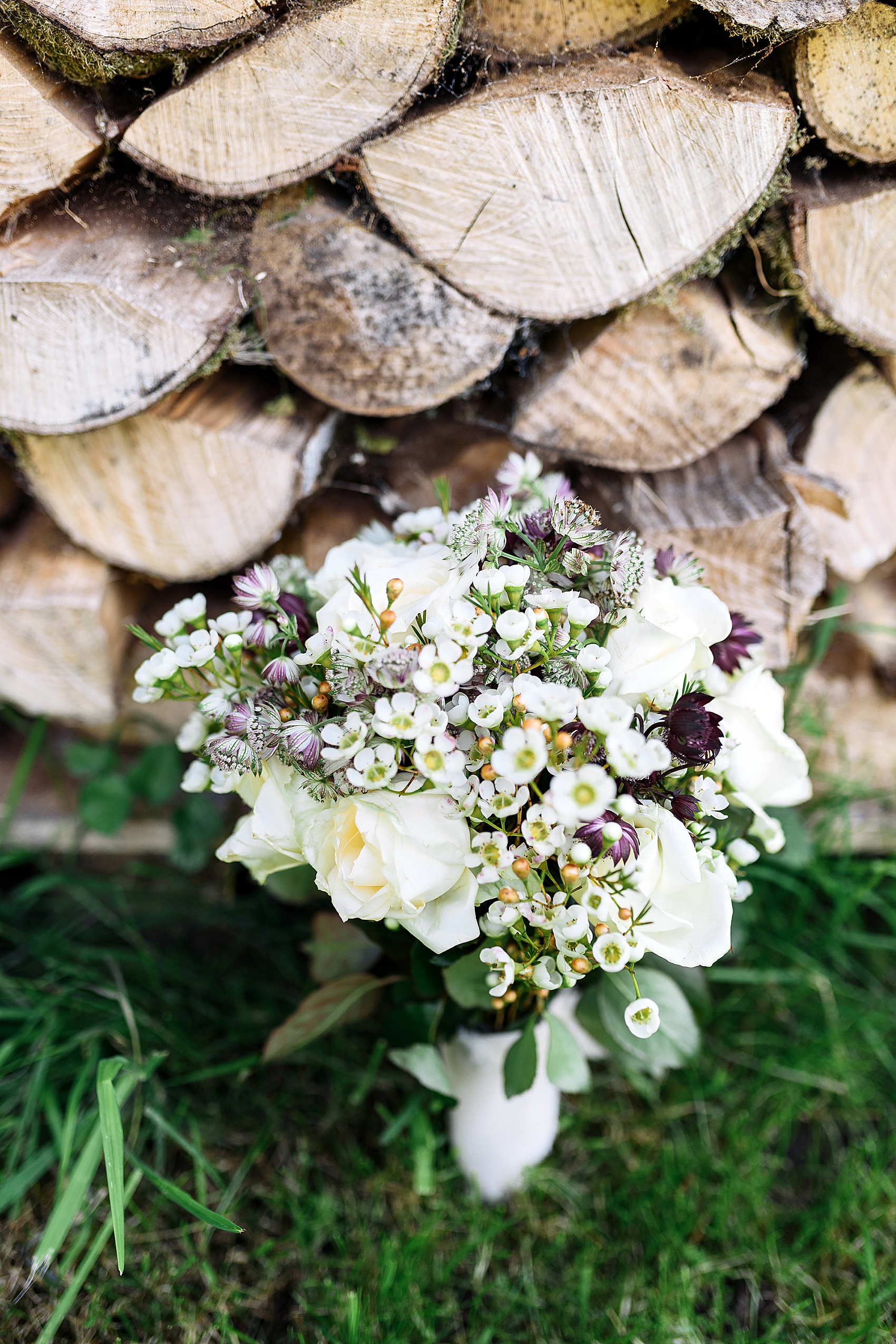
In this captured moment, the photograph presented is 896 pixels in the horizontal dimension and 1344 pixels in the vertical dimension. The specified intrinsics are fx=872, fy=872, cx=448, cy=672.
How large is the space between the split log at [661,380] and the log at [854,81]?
0.55 ft

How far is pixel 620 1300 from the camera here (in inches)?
38.7

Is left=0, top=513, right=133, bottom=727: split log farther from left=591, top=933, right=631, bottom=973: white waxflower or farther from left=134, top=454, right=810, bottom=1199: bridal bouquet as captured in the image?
left=591, top=933, right=631, bottom=973: white waxflower

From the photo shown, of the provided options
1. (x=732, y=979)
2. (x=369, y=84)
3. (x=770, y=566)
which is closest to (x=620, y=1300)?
(x=732, y=979)

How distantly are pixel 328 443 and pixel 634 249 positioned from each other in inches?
15.6

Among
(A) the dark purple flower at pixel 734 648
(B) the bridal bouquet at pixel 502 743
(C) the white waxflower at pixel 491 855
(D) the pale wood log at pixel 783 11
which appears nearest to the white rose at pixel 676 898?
(B) the bridal bouquet at pixel 502 743

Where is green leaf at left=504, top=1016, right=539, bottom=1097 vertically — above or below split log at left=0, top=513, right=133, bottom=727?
below

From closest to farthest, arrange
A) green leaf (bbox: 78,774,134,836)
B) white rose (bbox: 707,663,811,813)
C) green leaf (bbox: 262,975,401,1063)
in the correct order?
white rose (bbox: 707,663,811,813)
green leaf (bbox: 262,975,401,1063)
green leaf (bbox: 78,774,134,836)

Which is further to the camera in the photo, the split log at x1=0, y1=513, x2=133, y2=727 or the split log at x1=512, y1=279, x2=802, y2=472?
the split log at x1=0, y1=513, x2=133, y2=727

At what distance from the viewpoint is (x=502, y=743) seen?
2.15 ft

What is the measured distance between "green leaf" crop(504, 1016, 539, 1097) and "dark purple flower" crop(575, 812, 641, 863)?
0.91 ft

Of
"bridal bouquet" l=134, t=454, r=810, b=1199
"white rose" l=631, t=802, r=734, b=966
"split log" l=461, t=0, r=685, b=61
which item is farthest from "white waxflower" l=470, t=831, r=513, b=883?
"split log" l=461, t=0, r=685, b=61

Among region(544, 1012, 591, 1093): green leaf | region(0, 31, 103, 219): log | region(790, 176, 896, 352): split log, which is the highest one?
region(0, 31, 103, 219): log

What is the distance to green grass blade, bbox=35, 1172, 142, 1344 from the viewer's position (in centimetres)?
85

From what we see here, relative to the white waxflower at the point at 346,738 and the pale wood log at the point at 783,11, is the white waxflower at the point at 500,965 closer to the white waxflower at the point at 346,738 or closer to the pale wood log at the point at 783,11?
the white waxflower at the point at 346,738
